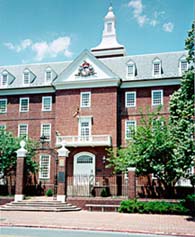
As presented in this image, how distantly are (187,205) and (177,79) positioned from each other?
12.4m

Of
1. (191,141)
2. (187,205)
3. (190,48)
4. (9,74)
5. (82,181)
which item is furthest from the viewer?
(9,74)

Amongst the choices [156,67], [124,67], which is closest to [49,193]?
[124,67]

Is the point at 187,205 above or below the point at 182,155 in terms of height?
below

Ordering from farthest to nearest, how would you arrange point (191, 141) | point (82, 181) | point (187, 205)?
point (82, 181) → point (187, 205) → point (191, 141)

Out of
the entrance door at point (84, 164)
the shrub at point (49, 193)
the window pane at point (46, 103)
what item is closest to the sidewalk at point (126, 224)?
the shrub at point (49, 193)

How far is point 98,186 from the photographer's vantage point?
23781 mm

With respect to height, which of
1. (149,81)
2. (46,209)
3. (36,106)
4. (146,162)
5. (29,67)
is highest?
(29,67)

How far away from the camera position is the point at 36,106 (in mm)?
29094

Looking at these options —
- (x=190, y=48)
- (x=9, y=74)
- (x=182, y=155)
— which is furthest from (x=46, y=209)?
(x=9, y=74)

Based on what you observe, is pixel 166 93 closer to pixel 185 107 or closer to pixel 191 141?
pixel 185 107

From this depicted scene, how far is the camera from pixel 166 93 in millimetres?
26531

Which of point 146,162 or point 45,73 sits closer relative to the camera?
point 146,162

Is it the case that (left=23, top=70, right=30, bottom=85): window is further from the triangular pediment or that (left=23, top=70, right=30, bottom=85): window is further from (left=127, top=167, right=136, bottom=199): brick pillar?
(left=127, top=167, right=136, bottom=199): brick pillar

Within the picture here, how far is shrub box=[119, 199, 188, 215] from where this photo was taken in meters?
16.4
